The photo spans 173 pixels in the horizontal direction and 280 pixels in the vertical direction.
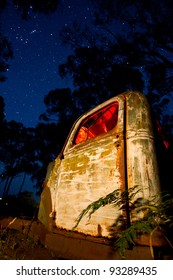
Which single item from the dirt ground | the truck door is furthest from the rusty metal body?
the dirt ground

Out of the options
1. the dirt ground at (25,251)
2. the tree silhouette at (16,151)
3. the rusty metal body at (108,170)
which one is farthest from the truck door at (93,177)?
the tree silhouette at (16,151)

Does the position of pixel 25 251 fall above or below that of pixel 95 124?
below

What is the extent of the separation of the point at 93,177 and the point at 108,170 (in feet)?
0.69

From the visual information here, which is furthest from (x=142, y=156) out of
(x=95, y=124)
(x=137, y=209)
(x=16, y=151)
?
(x=16, y=151)

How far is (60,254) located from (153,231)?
1.22 metres

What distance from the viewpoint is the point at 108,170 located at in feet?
7.92

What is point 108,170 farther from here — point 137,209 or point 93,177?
point 137,209

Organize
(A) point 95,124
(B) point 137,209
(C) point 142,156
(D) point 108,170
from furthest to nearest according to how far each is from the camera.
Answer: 1. (A) point 95,124
2. (D) point 108,170
3. (C) point 142,156
4. (B) point 137,209

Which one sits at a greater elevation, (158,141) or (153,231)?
(158,141)

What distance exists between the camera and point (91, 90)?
70.4ft

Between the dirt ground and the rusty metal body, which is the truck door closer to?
the rusty metal body
